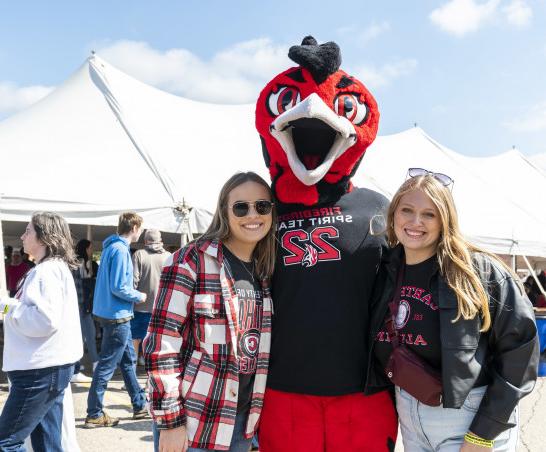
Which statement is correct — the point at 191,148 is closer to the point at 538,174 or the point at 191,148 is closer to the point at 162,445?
the point at 162,445

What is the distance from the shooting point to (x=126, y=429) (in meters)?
4.38

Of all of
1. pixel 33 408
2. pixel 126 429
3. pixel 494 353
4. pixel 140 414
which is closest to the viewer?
pixel 494 353

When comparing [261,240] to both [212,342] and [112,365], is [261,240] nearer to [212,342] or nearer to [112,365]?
[212,342]

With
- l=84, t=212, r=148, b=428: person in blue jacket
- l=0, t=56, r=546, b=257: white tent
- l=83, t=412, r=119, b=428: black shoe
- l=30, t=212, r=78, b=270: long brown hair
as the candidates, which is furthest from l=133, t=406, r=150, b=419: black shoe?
l=30, t=212, r=78, b=270: long brown hair

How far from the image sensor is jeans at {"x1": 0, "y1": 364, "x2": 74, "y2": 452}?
265 centimetres

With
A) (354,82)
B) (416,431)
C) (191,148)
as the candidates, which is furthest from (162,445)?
(191,148)

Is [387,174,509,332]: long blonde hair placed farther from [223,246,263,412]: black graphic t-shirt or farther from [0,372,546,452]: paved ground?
[0,372,546,452]: paved ground

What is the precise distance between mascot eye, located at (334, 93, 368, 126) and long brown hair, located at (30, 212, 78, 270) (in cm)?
168

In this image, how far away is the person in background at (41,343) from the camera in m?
2.69

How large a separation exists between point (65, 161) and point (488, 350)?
5.60m

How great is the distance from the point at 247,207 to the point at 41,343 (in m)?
1.43

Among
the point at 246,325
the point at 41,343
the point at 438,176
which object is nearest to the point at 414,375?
the point at 246,325

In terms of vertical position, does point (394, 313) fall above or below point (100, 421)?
above

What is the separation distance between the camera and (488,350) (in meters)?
1.97
